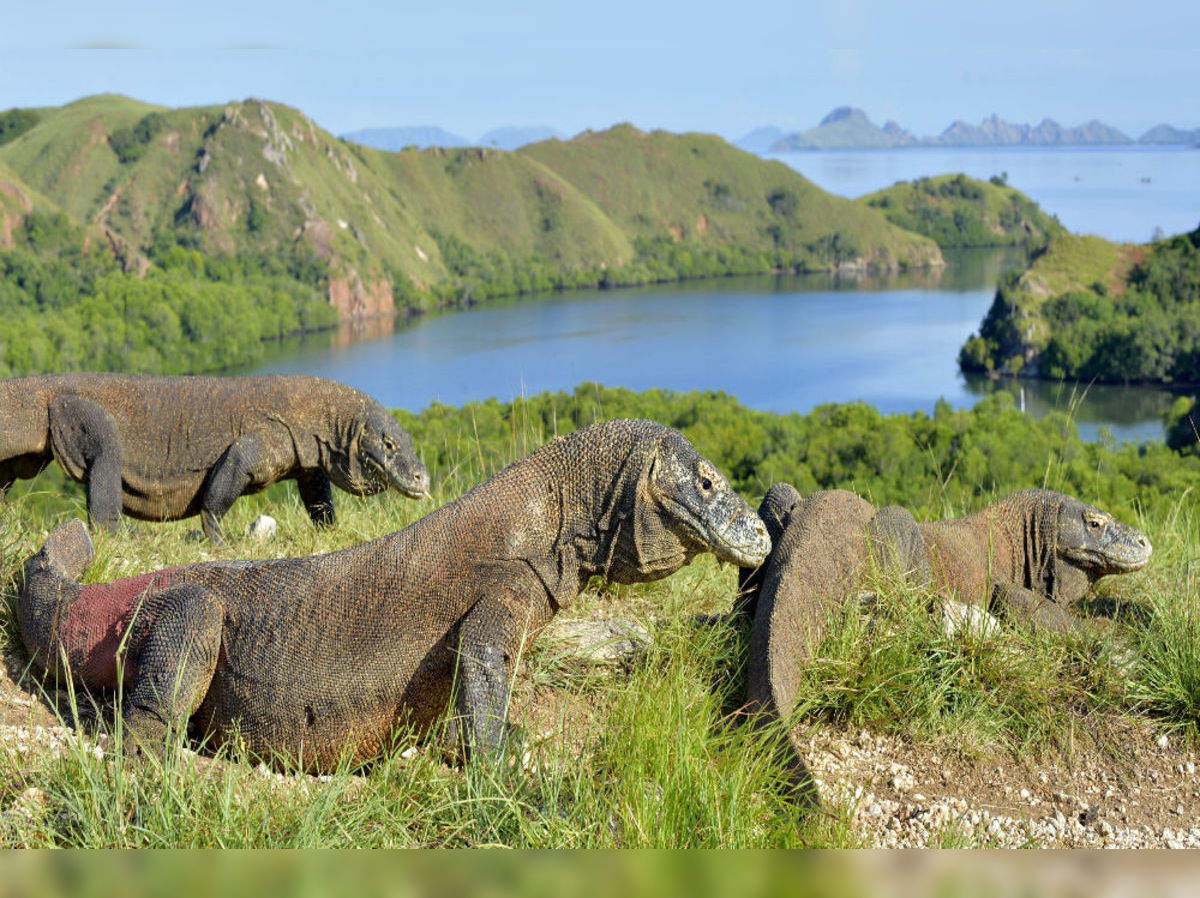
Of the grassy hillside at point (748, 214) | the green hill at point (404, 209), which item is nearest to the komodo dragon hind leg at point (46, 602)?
the green hill at point (404, 209)

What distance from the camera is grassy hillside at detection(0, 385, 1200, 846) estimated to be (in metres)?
2.82

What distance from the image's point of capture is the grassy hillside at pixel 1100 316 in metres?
82.7

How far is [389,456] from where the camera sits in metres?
6.56

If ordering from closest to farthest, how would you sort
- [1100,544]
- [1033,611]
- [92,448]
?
[1033,611], [1100,544], [92,448]

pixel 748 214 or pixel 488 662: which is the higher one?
pixel 748 214

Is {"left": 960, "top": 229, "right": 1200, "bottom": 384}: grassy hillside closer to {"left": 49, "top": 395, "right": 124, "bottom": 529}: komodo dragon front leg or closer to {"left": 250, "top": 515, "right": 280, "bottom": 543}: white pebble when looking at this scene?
{"left": 250, "top": 515, "right": 280, "bottom": 543}: white pebble

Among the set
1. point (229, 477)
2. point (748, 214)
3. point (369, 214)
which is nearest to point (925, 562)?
point (229, 477)

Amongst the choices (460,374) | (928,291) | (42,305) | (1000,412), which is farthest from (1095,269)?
(42,305)

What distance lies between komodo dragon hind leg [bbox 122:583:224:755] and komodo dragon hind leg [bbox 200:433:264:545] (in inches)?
117

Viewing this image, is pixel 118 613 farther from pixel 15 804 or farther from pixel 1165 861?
pixel 1165 861

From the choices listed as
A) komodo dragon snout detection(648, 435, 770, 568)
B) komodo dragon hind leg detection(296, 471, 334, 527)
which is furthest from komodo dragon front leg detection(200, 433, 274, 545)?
komodo dragon snout detection(648, 435, 770, 568)

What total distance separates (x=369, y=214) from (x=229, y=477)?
149922 millimetres

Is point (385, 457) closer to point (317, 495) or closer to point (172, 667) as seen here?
point (317, 495)

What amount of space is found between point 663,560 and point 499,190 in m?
177
